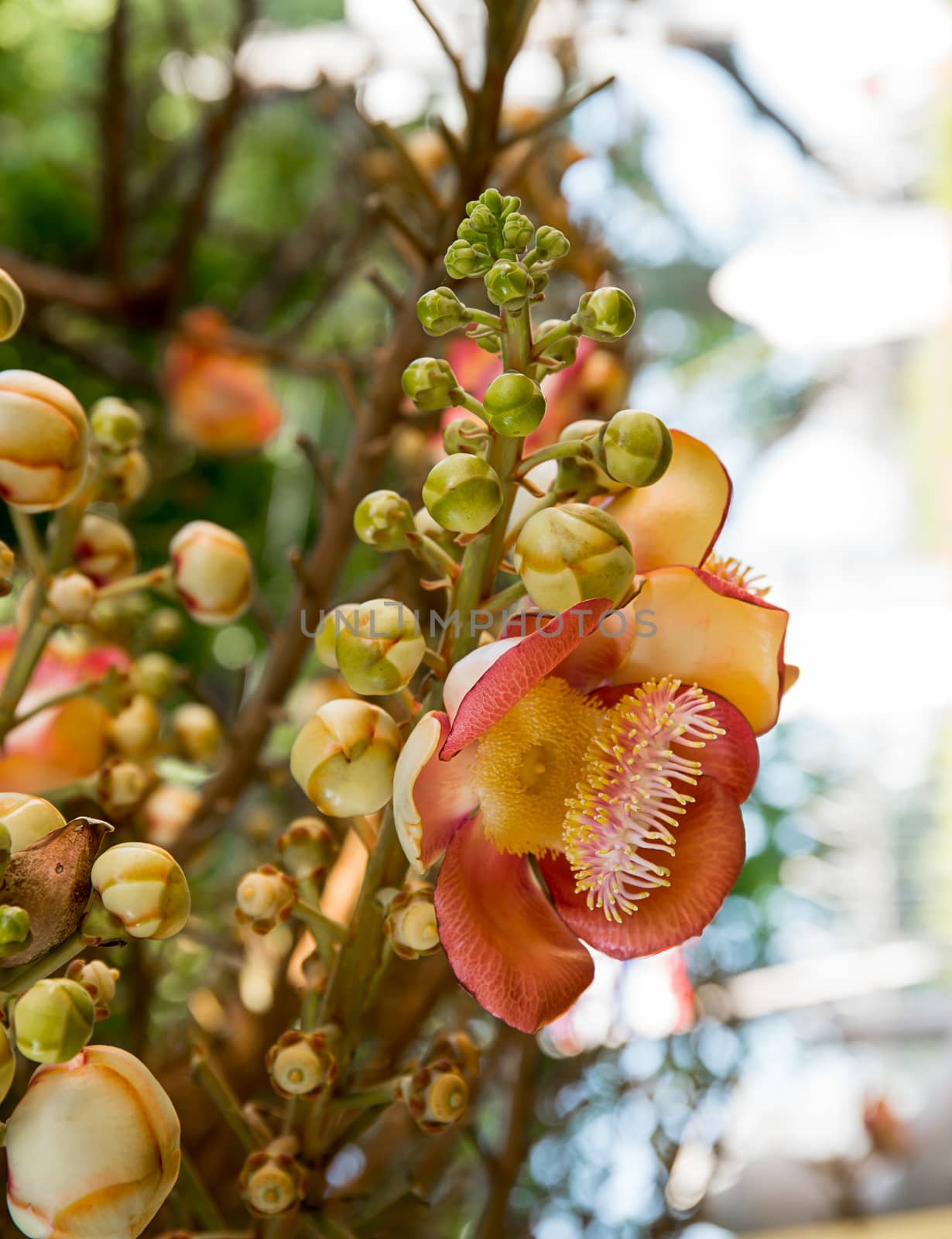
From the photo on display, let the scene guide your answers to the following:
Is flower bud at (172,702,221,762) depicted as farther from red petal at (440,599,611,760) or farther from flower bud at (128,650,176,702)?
red petal at (440,599,611,760)

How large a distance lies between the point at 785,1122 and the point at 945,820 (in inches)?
21.0

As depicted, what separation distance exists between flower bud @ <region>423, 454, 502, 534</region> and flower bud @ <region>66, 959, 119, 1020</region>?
0.08m

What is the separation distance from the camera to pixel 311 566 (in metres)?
0.31

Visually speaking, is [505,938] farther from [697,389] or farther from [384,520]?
[697,389]

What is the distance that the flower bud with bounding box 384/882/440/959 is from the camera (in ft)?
0.53

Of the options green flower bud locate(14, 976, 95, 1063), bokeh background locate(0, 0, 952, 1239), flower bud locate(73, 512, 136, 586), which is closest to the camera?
green flower bud locate(14, 976, 95, 1063)

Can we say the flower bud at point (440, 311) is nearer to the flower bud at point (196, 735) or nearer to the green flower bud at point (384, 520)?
the green flower bud at point (384, 520)

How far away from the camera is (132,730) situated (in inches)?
10.0

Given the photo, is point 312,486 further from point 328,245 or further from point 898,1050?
point 898,1050

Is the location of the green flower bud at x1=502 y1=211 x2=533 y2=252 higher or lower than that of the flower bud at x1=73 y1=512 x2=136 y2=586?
higher

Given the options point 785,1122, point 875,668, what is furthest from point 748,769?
point 875,668

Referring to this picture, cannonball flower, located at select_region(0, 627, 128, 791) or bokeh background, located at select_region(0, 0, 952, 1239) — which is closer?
cannonball flower, located at select_region(0, 627, 128, 791)

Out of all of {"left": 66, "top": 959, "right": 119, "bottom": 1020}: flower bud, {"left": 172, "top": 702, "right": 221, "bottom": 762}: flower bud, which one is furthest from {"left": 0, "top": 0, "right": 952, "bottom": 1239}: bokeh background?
{"left": 66, "top": 959, "right": 119, "bottom": 1020}: flower bud

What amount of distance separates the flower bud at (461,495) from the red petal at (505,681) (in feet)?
0.06
